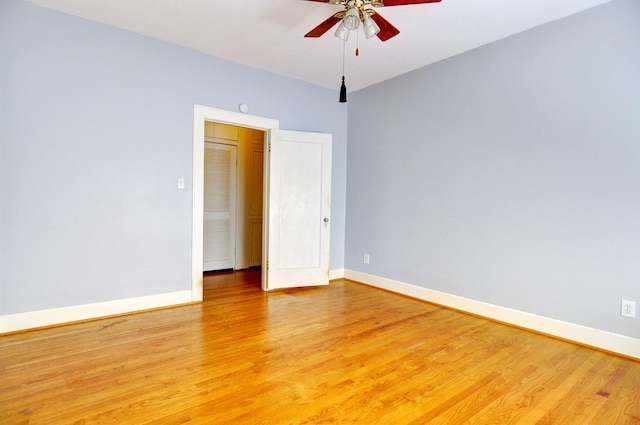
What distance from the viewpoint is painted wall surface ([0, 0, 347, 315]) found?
9.01ft

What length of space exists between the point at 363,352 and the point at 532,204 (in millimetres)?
2067

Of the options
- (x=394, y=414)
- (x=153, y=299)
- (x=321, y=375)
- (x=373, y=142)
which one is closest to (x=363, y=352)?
(x=321, y=375)

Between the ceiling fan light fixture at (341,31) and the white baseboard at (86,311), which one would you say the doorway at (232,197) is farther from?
the ceiling fan light fixture at (341,31)

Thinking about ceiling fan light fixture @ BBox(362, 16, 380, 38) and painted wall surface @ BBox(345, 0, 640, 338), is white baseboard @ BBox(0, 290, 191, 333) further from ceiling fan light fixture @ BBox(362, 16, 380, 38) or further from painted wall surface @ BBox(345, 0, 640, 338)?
ceiling fan light fixture @ BBox(362, 16, 380, 38)

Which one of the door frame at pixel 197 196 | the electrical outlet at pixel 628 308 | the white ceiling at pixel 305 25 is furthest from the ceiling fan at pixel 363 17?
the electrical outlet at pixel 628 308

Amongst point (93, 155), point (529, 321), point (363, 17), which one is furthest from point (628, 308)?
point (93, 155)

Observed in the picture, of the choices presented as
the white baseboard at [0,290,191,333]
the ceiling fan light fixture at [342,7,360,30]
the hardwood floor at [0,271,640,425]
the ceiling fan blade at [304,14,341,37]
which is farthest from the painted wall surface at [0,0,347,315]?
the ceiling fan light fixture at [342,7,360,30]

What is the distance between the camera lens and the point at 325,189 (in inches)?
178

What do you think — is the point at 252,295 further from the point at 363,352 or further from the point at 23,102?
the point at 23,102

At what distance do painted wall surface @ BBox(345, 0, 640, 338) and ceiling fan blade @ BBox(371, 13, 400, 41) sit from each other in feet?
4.73

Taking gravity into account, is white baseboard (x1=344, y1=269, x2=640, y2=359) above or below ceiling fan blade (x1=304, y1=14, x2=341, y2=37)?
below

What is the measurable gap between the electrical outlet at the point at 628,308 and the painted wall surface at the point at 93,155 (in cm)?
399

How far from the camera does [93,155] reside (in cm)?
307

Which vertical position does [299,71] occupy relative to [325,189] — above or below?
above
